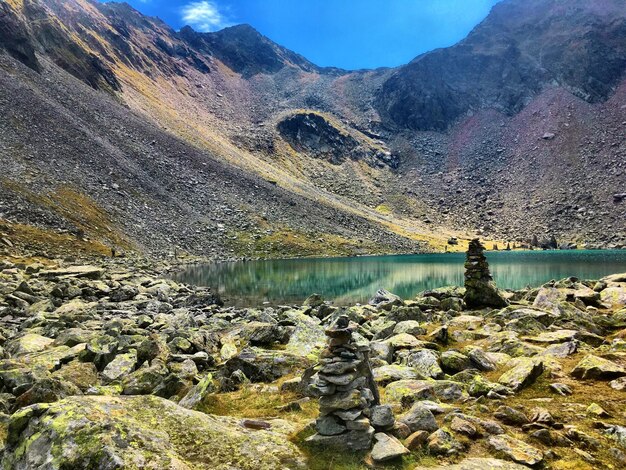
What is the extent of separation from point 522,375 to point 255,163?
14021 centimetres

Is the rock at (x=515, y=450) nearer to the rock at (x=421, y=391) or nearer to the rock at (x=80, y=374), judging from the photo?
the rock at (x=421, y=391)

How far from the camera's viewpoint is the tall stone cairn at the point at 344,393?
8.13 m

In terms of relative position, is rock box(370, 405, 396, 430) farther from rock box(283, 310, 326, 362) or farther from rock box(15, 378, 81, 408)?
rock box(15, 378, 81, 408)

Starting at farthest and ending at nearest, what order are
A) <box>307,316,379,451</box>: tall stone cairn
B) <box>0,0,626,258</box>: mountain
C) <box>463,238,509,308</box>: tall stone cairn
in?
1. <box>0,0,626,258</box>: mountain
2. <box>463,238,509,308</box>: tall stone cairn
3. <box>307,316,379,451</box>: tall stone cairn

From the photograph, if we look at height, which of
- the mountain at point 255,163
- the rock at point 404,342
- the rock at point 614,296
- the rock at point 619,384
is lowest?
the rock at point 404,342

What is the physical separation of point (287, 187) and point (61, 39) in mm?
82033

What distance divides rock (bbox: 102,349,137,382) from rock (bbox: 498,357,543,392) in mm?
11473

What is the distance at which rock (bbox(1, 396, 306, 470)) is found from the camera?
19.9ft

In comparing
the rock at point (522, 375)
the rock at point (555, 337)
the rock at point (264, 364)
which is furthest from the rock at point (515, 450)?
the rock at point (555, 337)

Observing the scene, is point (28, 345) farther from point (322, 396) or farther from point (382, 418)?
point (382, 418)

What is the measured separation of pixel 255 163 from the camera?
145875 mm

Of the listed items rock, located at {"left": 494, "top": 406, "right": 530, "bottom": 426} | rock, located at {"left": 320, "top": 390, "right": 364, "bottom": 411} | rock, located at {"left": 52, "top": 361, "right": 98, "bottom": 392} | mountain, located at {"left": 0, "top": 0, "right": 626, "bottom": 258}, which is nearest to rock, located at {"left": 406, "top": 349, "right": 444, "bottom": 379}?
rock, located at {"left": 494, "top": 406, "right": 530, "bottom": 426}

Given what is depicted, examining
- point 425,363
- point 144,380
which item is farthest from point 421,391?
point 144,380

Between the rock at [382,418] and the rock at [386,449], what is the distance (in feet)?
1.05
